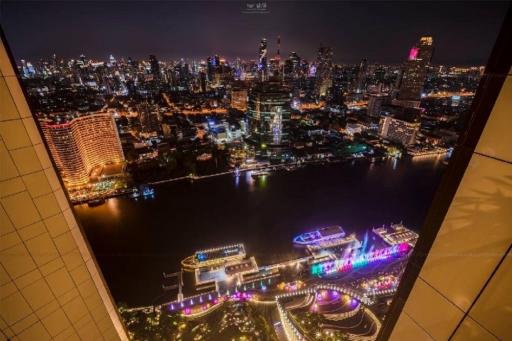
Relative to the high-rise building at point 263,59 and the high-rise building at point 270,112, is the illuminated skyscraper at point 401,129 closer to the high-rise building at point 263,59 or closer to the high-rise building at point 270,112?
the high-rise building at point 270,112

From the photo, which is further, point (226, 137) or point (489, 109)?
point (226, 137)

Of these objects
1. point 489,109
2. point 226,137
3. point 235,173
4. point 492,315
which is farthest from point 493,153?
point 226,137

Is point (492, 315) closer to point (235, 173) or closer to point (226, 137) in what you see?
point (235, 173)

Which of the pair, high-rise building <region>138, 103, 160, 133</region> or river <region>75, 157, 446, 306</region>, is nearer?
river <region>75, 157, 446, 306</region>

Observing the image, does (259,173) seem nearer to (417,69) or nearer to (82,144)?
(82,144)

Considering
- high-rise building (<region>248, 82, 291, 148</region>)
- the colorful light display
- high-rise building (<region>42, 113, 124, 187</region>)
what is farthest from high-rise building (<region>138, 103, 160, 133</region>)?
the colorful light display

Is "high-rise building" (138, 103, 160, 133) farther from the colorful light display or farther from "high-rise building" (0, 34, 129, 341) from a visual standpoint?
"high-rise building" (0, 34, 129, 341)

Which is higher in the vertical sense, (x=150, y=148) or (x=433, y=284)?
(x=433, y=284)

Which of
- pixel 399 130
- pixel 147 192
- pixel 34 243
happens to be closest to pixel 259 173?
pixel 147 192
